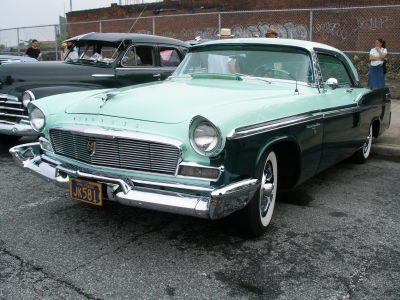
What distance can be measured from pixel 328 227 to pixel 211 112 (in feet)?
4.92

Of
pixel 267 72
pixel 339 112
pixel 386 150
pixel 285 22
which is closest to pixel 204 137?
pixel 267 72

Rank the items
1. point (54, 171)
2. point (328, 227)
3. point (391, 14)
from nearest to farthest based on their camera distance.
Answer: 1. point (54, 171)
2. point (328, 227)
3. point (391, 14)

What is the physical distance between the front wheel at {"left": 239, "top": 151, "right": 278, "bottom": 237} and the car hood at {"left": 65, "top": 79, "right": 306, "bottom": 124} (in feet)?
1.52

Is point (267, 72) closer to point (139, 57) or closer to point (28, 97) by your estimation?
point (28, 97)

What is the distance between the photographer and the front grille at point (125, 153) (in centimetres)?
290

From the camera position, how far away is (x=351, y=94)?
4879 millimetres

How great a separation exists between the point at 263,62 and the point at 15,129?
329 cm

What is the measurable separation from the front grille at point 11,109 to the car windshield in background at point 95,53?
1.44 meters

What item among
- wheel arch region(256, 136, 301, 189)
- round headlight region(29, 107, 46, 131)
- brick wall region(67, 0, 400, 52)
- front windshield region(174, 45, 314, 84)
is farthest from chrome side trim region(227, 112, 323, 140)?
brick wall region(67, 0, 400, 52)

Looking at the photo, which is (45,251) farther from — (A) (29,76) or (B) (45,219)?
(A) (29,76)

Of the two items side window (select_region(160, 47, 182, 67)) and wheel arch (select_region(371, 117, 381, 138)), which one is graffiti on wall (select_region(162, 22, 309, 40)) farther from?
wheel arch (select_region(371, 117, 381, 138))

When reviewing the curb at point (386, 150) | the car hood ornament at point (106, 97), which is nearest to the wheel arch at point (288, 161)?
the car hood ornament at point (106, 97)

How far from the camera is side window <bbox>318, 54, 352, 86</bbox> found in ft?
14.8

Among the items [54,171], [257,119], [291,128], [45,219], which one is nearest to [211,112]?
[257,119]
